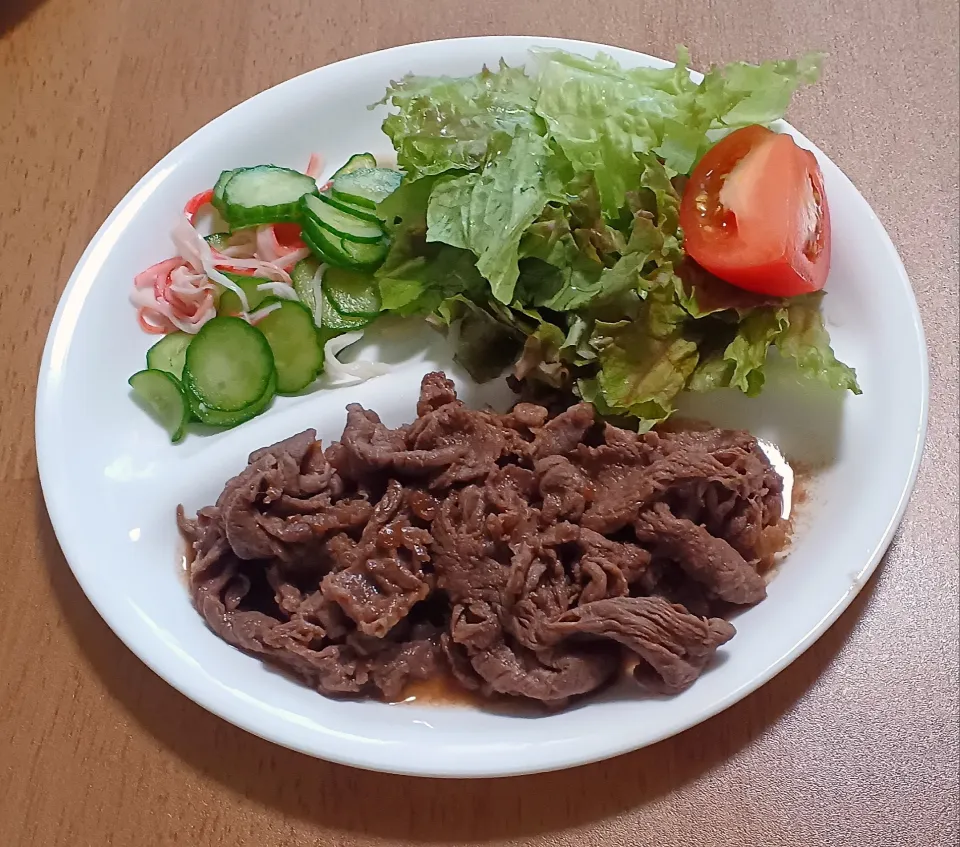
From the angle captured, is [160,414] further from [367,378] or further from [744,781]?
[744,781]

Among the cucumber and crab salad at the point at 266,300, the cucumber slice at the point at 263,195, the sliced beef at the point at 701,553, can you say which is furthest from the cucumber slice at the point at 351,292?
the sliced beef at the point at 701,553

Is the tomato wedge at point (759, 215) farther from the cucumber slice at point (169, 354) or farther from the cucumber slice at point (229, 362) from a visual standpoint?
the cucumber slice at point (169, 354)

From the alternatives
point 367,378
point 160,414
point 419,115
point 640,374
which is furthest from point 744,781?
point 419,115

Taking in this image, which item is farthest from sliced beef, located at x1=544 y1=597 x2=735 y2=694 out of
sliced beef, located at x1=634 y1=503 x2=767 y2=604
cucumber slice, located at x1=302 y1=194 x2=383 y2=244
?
cucumber slice, located at x1=302 y1=194 x2=383 y2=244

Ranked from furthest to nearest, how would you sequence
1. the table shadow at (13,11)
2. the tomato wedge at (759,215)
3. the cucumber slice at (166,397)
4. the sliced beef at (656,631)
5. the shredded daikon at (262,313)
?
1. the table shadow at (13,11)
2. the shredded daikon at (262,313)
3. the cucumber slice at (166,397)
4. the tomato wedge at (759,215)
5. the sliced beef at (656,631)

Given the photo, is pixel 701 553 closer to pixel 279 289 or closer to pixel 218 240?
pixel 279 289

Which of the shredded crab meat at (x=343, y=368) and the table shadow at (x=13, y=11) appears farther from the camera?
the table shadow at (x=13, y=11)
